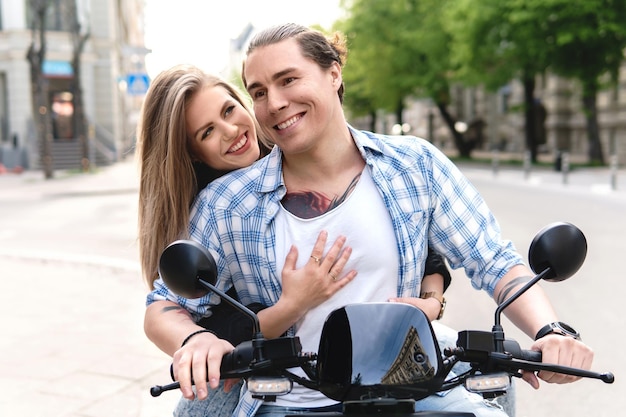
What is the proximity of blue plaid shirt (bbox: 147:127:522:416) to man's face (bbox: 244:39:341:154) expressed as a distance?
5.1 inches

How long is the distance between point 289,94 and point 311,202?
0.33 meters

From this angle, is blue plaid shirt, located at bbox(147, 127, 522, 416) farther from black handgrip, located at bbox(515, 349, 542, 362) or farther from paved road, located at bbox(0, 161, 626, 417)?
paved road, located at bbox(0, 161, 626, 417)

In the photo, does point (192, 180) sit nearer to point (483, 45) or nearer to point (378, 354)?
point (378, 354)

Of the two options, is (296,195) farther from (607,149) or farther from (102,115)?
(102,115)

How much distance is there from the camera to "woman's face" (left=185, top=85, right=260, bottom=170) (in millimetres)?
2902

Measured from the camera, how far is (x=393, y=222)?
2.30 metres

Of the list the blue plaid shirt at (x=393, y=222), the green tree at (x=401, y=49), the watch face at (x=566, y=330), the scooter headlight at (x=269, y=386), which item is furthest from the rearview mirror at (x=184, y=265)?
the green tree at (x=401, y=49)

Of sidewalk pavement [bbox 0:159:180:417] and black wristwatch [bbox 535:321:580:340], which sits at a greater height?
Result: black wristwatch [bbox 535:321:580:340]

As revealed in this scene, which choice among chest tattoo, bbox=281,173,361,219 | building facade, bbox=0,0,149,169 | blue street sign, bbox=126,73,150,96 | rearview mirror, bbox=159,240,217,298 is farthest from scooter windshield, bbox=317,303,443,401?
building facade, bbox=0,0,149,169

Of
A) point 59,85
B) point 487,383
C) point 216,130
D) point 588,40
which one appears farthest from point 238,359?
point 59,85

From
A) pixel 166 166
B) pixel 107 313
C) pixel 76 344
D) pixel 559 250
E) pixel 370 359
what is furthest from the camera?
pixel 107 313

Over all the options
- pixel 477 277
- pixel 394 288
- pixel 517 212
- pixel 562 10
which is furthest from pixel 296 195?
pixel 562 10

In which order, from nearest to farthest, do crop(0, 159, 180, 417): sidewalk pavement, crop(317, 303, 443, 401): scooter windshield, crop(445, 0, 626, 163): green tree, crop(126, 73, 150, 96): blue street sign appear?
crop(317, 303, 443, 401): scooter windshield → crop(0, 159, 180, 417): sidewalk pavement → crop(126, 73, 150, 96): blue street sign → crop(445, 0, 626, 163): green tree

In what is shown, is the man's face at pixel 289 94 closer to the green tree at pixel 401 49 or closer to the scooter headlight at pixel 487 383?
the scooter headlight at pixel 487 383
